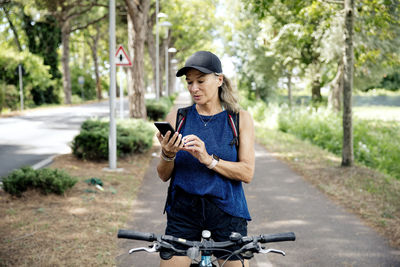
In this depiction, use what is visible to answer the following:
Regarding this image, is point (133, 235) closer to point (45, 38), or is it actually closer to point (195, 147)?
point (195, 147)

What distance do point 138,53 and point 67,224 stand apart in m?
9.13

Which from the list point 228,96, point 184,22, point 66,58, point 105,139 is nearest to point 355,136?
point 105,139

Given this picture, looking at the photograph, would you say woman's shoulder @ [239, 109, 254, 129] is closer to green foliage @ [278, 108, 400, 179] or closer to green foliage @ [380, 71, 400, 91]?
green foliage @ [278, 108, 400, 179]

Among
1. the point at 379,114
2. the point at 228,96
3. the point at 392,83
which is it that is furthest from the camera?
the point at 392,83

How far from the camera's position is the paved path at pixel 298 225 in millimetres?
4754

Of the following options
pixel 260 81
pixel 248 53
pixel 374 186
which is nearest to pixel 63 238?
pixel 374 186

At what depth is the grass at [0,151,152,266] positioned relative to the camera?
4.51 meters

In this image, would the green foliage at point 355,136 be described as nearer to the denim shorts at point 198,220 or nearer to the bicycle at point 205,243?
the denim shorts at point 198,220

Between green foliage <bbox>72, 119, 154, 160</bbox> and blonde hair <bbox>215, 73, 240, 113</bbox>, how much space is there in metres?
7.79

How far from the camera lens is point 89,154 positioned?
10117 mm

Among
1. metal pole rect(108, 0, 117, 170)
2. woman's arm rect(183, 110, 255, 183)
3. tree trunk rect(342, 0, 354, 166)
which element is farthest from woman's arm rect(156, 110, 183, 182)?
tree trunk rect(342, 0, 354, 166)

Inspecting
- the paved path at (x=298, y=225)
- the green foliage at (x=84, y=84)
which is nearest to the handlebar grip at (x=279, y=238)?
the paved path at (x=298, y=225)

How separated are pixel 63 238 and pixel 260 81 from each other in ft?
94.3

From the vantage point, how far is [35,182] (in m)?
6.66
